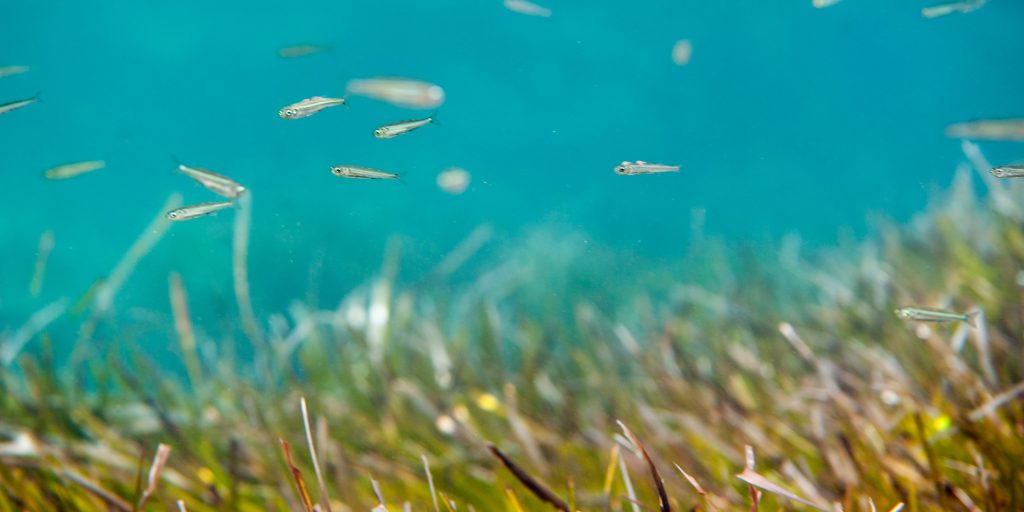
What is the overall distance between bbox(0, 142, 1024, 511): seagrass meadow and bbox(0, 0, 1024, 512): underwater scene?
0.06 ft

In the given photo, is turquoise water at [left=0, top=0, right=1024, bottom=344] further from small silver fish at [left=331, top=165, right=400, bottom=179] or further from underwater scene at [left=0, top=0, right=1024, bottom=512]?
small silver fish at [left=331, top=165, right=400, bottom=179]

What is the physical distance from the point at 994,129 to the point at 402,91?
3048mm

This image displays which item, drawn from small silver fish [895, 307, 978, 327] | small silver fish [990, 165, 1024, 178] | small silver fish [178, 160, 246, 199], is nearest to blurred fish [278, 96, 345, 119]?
small silver fish [178, 160, 246, 199]

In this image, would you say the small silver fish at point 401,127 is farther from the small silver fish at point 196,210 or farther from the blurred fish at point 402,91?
the blurred fish at point 402,91

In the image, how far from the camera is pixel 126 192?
90.3 feet

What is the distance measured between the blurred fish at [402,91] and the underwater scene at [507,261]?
0.02 meters

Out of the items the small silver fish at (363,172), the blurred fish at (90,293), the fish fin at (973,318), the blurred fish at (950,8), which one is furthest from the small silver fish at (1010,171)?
the blurred fish at (90,293)

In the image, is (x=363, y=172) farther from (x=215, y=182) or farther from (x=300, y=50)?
(x=300, y=50)

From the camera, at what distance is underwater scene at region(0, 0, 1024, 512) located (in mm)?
2047

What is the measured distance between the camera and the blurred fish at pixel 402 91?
346cm

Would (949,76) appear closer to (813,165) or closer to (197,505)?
(813,165)

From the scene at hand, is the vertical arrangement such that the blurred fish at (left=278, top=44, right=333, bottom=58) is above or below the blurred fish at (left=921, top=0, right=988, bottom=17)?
below

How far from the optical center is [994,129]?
3.35 meters

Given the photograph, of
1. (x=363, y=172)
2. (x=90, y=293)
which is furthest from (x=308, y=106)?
(x=90, y=293)
